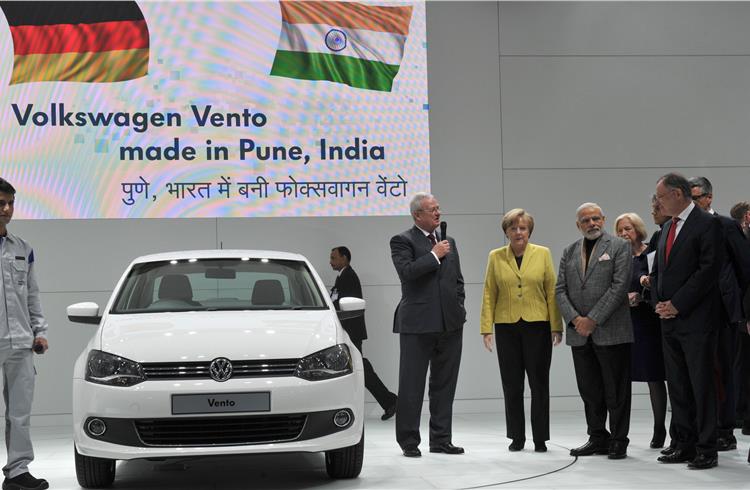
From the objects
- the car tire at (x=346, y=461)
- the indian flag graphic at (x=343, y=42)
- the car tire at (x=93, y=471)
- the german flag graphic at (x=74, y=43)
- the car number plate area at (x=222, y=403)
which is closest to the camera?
the car number plate area at (x=222, y=403)

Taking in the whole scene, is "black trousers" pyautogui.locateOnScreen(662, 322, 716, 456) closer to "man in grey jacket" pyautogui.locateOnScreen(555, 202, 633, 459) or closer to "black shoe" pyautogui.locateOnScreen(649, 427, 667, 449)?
"man in grey jacket" pyautogui.locateOnScreen(555, 202, 633, 459)

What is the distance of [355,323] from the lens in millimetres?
9352

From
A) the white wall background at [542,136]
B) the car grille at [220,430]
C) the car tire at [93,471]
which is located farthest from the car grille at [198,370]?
the white wall background at [542,136]

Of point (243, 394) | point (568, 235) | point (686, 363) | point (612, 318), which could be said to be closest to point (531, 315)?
point (612, 318)

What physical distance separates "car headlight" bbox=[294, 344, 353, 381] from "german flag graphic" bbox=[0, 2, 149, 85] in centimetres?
523

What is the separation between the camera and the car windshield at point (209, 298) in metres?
5.65

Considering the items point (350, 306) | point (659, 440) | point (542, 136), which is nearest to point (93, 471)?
point (350, 306)

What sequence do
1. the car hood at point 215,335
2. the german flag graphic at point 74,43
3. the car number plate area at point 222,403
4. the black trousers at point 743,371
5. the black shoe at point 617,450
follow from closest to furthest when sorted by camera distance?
the car number plate area at point 222,403
the car hood at point 215,335
the black shoe at point 617,450
the black trousers at point 743,371
the german flag graphic at point 74,43

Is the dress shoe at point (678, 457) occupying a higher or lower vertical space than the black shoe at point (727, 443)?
higher

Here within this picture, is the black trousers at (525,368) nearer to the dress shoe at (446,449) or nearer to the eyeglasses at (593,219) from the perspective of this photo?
the dress shoe at (446,449)

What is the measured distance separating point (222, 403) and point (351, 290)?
15.1 feet

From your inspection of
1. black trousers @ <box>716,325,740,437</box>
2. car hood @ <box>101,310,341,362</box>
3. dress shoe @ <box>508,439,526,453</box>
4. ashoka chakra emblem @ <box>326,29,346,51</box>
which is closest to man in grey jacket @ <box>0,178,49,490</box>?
car hood @ <box>101,310,341,362</box>

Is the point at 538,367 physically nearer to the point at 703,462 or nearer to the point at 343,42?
the point at 703,462

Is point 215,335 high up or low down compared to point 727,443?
up
